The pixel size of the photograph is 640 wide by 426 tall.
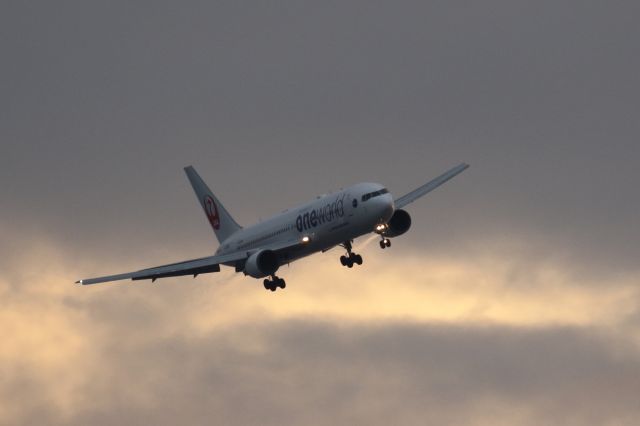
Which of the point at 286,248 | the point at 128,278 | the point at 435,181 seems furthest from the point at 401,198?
the point at 128,278

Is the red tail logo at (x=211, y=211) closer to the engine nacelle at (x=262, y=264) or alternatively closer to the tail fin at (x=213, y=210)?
the tail fin at (x=213, y=210)

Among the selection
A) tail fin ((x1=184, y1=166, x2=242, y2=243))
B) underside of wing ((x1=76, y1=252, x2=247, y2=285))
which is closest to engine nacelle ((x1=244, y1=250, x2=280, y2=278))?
underside of wing ((x1=76, y1=252, x2=247, y2=285))

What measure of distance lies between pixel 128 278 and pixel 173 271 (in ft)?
13.6

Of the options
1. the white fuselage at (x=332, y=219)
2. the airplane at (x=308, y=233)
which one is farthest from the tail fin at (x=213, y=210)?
the white fuselage at (x=332, y=219)

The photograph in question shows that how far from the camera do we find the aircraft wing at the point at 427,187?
11544 cm

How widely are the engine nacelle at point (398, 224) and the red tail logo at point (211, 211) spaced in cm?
2334

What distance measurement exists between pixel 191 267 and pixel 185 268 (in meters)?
0.52

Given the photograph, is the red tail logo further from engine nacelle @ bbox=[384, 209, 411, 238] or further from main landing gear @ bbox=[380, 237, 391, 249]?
main landing gear @ bbox=[380, 237, 391, 249]

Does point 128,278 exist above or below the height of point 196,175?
below

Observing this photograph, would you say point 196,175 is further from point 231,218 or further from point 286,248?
point 286,248

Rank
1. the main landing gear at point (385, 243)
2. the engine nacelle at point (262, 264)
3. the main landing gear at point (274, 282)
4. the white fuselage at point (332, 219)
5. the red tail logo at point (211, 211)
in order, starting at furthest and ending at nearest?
the red tail logo at point (211, 211) → the main landing gear at point (274, 282) → the engine nacelle at point (262, 264) → the main landing gear at point (385, 243) → the white fuselage at point (332, 219)

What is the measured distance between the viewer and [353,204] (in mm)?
103188

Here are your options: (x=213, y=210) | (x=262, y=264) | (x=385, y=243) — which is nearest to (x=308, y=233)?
(x=262, y=264)

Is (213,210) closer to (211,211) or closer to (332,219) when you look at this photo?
(211,211)
